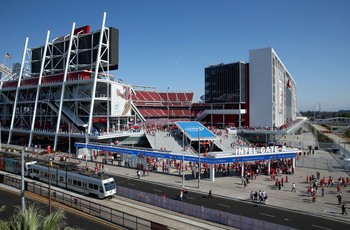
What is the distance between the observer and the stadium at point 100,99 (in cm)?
6506

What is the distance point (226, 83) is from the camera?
89938 millimetres

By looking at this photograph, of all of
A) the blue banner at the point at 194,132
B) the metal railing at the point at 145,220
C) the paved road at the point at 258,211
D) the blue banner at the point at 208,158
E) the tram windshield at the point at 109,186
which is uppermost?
the blue banner at the point at 194,132

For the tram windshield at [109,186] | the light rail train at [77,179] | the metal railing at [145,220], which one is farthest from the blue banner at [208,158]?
the light rail train at [77,179]

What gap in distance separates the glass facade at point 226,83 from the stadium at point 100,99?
11.8 inches

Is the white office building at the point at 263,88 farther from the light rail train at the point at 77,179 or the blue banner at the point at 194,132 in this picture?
the light rail train at the point at 77,179

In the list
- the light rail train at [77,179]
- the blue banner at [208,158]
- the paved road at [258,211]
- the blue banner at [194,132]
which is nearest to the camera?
the paved road at [258,211]

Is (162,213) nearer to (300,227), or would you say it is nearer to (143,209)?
(143,209)

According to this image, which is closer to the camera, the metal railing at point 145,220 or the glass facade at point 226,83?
the metal railing at point 145,220

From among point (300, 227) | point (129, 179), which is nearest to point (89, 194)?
point (129, 179)

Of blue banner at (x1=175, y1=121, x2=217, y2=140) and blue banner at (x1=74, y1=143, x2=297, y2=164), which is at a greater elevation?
blue banner at (x1=175, y1=121, x2=217, y2=140)

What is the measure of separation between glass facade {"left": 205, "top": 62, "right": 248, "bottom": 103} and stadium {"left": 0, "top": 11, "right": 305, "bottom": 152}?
30 cm

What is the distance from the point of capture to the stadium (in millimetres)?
65062

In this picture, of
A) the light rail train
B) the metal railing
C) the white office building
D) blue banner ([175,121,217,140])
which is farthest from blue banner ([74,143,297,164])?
the white office building

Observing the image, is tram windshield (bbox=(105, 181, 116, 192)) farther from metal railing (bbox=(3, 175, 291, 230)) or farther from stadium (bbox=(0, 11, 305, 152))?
stadium (bbox=(0, 11, 305, 152))
